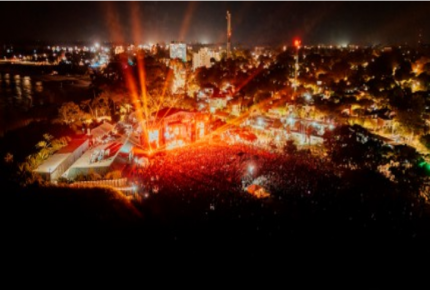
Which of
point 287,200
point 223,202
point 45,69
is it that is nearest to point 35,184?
point 223,202

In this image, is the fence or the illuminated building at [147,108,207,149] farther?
the illuminated building at [147,108,207,149]

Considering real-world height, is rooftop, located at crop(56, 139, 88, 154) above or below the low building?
above

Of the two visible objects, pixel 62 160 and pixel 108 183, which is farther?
pixel 62 160

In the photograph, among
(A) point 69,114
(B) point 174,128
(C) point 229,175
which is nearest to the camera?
(C) point 229,175

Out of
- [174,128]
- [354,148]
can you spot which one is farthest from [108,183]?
[354,148]

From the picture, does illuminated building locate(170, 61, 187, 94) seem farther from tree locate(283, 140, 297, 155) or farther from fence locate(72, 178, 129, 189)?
fence locate(72, 178, 129, 189)

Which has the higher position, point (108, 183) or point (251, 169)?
point (251, 169)

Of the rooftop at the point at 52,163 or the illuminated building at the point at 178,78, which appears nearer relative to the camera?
the rooftop at the point at 52,163

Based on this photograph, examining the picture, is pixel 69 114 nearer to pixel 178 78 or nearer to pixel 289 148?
pixel 289 148

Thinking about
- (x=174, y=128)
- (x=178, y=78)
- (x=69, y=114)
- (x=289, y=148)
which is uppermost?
(x=178, y=78)

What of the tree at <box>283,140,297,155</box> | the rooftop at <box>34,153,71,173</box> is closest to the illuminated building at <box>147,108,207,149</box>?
the rooftop at <box>34,153,71,173</box>

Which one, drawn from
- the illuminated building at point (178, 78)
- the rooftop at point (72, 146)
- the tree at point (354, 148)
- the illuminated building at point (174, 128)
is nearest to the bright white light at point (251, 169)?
the tree at point (354, 148)

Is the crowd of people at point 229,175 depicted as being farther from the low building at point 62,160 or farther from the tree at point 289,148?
the low building at point 62,160
